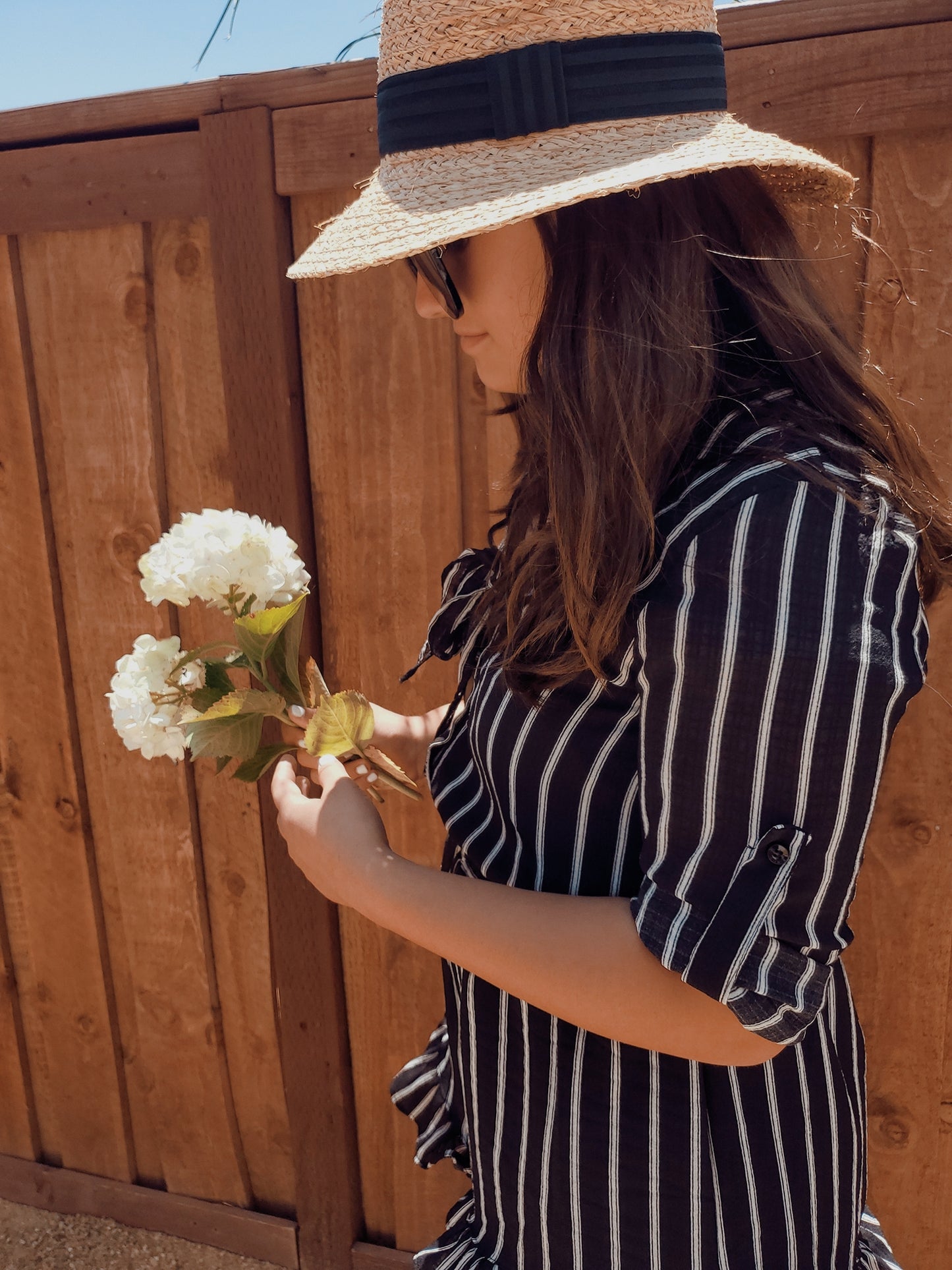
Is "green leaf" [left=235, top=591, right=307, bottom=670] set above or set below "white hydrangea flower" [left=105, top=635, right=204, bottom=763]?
above

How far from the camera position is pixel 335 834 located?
3.82 ft

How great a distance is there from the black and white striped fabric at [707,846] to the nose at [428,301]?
0.33 m

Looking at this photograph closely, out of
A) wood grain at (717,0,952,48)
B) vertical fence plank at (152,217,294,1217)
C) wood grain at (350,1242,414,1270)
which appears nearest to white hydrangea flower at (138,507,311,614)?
vertical fence plank at (152,217,294,1217)

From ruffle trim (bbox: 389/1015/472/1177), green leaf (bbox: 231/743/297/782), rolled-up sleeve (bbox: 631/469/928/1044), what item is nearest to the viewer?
rolled-up sleeve (bbox: 631/469/928/1044)

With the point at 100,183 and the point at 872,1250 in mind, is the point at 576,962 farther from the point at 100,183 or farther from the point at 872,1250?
the point at 100,183

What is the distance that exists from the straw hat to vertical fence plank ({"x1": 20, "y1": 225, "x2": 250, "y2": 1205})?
1091mm

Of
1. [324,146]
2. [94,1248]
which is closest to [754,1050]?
[324,146]

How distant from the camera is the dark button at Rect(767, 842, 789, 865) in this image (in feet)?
2.65

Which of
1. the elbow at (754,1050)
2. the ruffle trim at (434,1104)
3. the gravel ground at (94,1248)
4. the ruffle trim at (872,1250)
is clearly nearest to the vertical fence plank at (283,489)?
the gravel ground at (94,1248)

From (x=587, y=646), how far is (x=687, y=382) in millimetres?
258

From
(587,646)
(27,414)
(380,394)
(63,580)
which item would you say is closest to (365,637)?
(380,394)

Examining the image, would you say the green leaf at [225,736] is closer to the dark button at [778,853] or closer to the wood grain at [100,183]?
the dark button at [778,853]

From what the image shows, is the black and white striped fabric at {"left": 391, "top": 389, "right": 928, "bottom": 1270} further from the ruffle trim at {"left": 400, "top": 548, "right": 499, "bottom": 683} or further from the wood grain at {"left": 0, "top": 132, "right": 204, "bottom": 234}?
the wood grain at {"left": 0, "top": 132, "right": 204, "bottom": 234}

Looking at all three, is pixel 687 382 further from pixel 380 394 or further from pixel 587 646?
pixel 380 394
